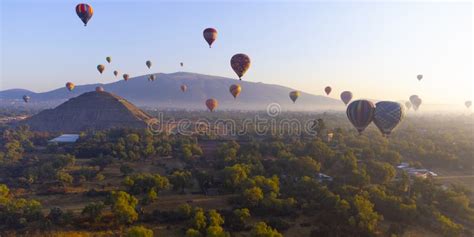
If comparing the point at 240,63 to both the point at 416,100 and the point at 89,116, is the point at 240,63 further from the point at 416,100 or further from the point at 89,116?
the point at 416,100

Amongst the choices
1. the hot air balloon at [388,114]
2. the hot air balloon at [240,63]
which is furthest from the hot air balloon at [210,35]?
the hot air balloon at [388,114]

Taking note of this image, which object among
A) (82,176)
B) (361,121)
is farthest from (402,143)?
(82,176)

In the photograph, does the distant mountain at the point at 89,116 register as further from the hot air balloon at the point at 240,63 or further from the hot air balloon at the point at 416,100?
the hot air balloon at the point at 416,100

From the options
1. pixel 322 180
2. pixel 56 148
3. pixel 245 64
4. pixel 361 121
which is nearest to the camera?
pixel 322 180

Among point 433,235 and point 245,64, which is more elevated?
point 245,64

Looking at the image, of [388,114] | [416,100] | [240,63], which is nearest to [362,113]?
[388,114]

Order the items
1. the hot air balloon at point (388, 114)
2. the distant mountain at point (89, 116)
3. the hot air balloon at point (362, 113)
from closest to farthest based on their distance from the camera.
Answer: the hot air balloon at point (388, 114)
the hot air balloon at point (362, 113)
the distant mountain at point (89, 116)

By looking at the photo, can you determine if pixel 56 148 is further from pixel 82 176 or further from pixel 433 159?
pixel 433 159

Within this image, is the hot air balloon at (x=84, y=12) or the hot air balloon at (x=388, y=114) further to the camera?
the hot air balloon at (x=84, y=12)
